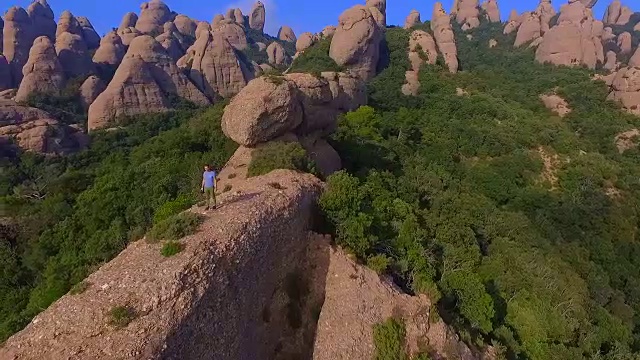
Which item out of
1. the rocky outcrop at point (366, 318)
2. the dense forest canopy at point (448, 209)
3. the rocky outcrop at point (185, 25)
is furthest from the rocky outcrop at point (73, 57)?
the rocky outcrop at point (366, 318)

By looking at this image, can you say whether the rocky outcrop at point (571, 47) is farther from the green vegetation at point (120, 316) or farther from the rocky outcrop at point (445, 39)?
the green vegetation at point (120, 316)

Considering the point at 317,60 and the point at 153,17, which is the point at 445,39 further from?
the point at 153,17

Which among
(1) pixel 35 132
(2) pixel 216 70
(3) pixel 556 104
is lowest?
(1) pixel 35 132

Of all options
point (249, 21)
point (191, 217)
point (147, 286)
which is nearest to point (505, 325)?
point (191, 217)

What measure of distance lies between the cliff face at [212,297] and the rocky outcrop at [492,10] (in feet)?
377

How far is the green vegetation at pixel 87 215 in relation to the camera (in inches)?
769

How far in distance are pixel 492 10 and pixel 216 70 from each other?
7768 cm

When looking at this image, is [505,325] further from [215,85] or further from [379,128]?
[215,85]

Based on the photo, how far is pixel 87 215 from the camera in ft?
81.5

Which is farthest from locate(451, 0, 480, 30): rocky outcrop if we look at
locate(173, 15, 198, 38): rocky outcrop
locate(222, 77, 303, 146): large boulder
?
locate(222, 77, 303, 146): large boulder

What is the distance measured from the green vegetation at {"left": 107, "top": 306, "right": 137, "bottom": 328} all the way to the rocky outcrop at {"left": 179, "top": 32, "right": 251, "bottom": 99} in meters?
70.1

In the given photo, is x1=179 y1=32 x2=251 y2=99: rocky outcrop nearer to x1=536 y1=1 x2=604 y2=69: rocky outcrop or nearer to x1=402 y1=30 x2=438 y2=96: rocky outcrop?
x1=402 y1=30 x2=438 y2=96: rocky outcrop

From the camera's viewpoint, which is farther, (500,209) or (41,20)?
(41,20)

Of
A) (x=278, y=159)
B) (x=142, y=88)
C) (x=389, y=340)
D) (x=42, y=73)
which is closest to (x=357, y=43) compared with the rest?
(x=142, y=88)
